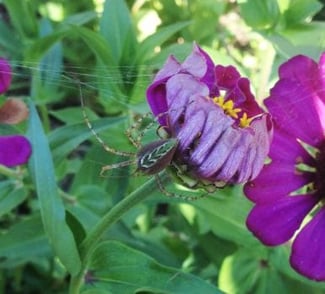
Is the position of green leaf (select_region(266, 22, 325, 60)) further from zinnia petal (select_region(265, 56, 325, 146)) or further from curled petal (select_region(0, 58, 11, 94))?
curled petal (select_region(0, 58, 11, 94))

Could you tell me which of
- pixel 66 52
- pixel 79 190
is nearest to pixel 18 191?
pixel 79 190

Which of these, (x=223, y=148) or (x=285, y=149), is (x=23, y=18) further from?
(x=223, y=148)

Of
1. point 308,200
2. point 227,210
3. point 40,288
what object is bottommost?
point 40,288

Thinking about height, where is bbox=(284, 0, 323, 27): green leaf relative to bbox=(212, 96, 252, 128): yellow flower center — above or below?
below

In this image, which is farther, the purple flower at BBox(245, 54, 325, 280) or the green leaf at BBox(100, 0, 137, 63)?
the green leaf at BBox(100, 0, 137, 63)

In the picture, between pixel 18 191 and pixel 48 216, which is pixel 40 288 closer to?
pixel 18 191

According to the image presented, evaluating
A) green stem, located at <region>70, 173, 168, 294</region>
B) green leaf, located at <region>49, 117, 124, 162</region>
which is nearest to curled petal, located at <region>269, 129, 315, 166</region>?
green stem, located at <region>70, 173, 168, 294</region>
